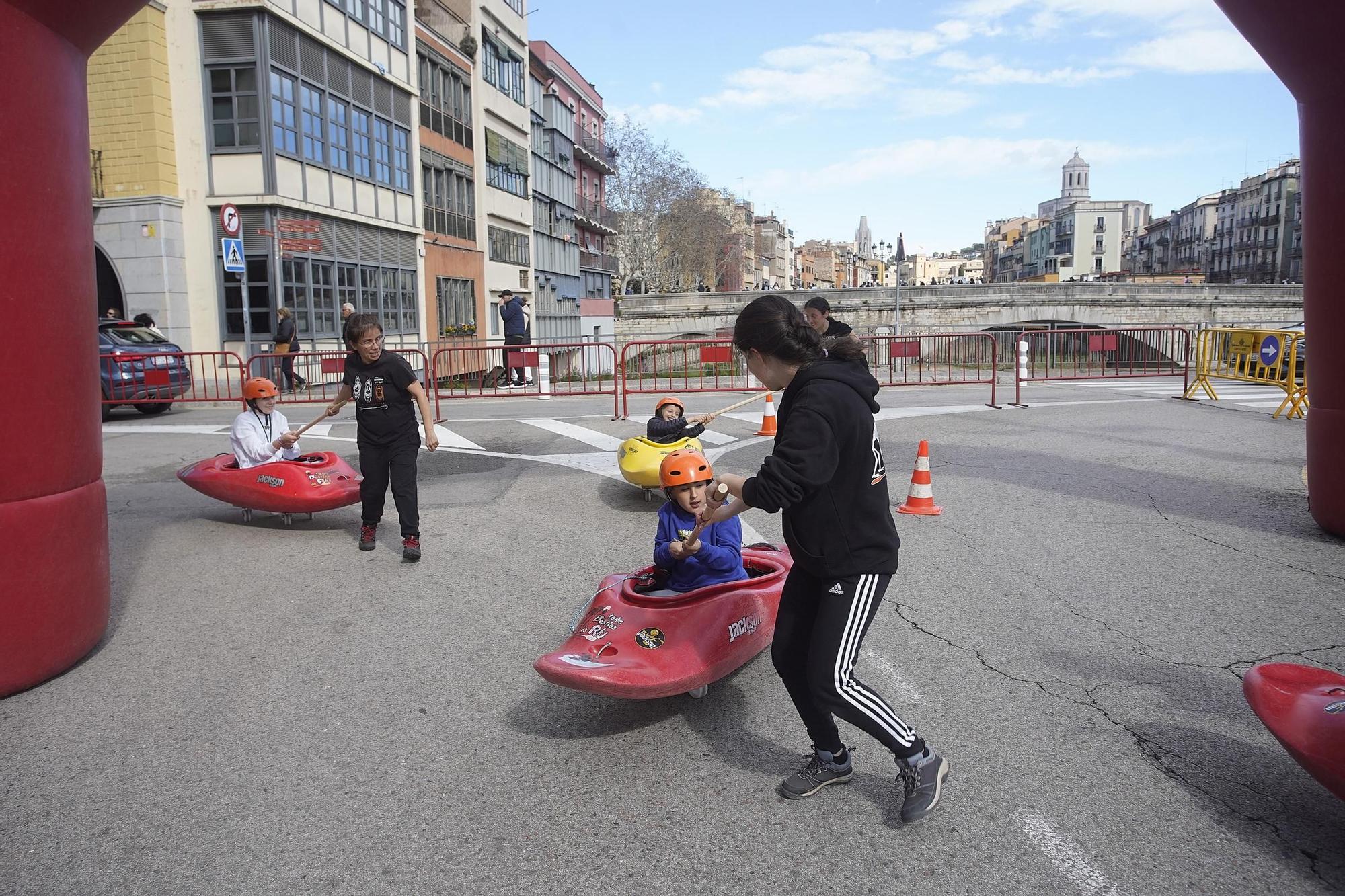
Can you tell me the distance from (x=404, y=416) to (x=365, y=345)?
57 cm

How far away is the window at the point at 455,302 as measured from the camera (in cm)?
3375

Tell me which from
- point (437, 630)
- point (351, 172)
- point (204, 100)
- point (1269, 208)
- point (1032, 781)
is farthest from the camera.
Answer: point (1269, 208)

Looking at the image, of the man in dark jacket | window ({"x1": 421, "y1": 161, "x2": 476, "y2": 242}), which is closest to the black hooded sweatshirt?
the man in dark jacket

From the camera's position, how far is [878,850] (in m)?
3.06

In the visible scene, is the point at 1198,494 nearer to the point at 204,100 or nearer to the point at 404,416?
the point at 404,416

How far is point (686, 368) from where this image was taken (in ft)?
66.1

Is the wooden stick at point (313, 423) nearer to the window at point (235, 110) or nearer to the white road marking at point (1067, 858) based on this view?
the white road marking at point (1067, 858)

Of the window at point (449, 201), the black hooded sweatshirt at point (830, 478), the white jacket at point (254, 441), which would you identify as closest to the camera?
the black hooded sweatshirt at point (830, 478)

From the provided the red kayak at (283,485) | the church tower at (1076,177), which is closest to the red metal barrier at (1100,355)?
the red kayak at (283,485)

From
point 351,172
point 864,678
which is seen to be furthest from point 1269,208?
point 864,678

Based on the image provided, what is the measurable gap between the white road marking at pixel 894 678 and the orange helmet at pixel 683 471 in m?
1.34

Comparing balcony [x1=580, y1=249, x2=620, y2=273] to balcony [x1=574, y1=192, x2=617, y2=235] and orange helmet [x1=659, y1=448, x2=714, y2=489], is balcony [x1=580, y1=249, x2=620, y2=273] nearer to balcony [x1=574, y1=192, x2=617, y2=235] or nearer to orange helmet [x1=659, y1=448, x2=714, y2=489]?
balcony [x1=574, y1=192, x2=617, y2=235]

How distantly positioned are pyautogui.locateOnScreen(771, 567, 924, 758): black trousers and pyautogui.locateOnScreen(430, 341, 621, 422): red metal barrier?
13.0 m

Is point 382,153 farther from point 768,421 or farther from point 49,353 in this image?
point 49,353
